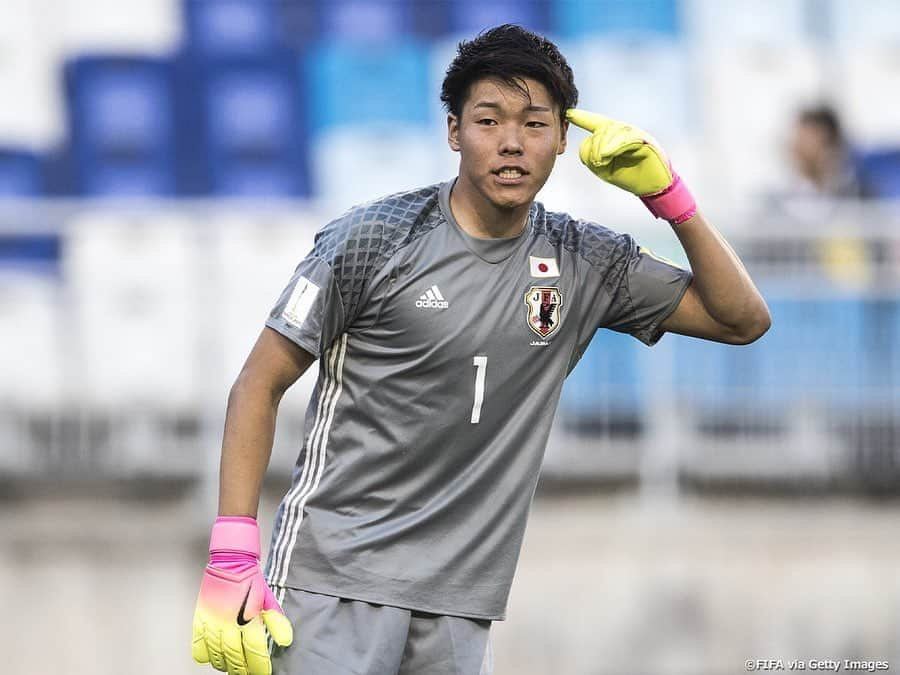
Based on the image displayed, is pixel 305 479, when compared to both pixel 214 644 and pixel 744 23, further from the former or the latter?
pixel 744 23

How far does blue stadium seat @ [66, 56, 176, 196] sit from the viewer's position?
1092 centimetres

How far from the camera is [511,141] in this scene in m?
3.71

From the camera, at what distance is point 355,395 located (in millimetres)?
3801

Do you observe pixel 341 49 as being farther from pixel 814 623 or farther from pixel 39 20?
pixel 814 623

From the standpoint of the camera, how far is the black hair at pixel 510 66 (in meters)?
3.74

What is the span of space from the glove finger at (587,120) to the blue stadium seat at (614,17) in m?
7.62

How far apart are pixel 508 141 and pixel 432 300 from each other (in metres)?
0.40

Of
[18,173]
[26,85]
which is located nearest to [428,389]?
[18,173]

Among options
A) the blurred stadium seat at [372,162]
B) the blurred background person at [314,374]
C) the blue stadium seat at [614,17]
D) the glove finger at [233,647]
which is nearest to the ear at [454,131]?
the glove finger at [233,647]

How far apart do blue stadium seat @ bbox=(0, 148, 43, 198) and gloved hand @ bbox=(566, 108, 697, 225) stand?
7465 millimetres

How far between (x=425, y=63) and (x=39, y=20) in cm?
267

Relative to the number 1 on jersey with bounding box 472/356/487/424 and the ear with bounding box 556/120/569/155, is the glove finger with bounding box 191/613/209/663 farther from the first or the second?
the ear with bounding box 556/120/569/155

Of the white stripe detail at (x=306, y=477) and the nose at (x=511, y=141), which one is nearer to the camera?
the nose at (x=511, y=141)

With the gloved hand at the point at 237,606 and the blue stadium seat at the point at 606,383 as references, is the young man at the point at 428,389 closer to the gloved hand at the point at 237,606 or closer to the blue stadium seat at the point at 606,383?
the gloved hand at the point at 237,606
